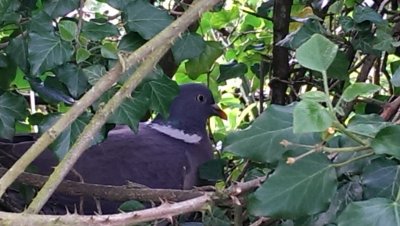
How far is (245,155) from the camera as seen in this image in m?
0.73

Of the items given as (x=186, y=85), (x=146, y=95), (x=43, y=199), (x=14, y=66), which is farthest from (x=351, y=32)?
(x=186, y=85)

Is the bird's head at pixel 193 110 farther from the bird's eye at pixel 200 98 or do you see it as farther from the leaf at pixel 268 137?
the leaf at pixel 268 137

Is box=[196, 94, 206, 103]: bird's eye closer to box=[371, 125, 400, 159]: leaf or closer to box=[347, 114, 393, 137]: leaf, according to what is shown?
box=[347, 114, 393, 137]: leaf

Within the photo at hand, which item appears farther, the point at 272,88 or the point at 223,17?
the point at 223,17

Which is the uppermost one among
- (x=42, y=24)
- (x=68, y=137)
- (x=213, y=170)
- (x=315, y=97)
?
(x=315, y=97)

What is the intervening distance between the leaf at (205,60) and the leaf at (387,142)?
0.70m

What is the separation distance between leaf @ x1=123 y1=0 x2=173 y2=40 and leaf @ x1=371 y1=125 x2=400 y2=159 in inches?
14.7

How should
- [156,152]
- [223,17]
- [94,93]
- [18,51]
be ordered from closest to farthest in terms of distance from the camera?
[94,93] → [18,51] → [223,17] → [156,152]

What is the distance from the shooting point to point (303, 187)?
670 mm

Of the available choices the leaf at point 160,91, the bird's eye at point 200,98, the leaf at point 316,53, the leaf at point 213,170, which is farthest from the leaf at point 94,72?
the bird's eye at point 200,98

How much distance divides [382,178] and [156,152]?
3.59ft

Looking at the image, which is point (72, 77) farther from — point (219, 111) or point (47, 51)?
point (219, 111)

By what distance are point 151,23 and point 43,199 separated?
1.03 feet

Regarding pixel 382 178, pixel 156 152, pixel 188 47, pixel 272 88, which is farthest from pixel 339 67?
pixel 156 152
